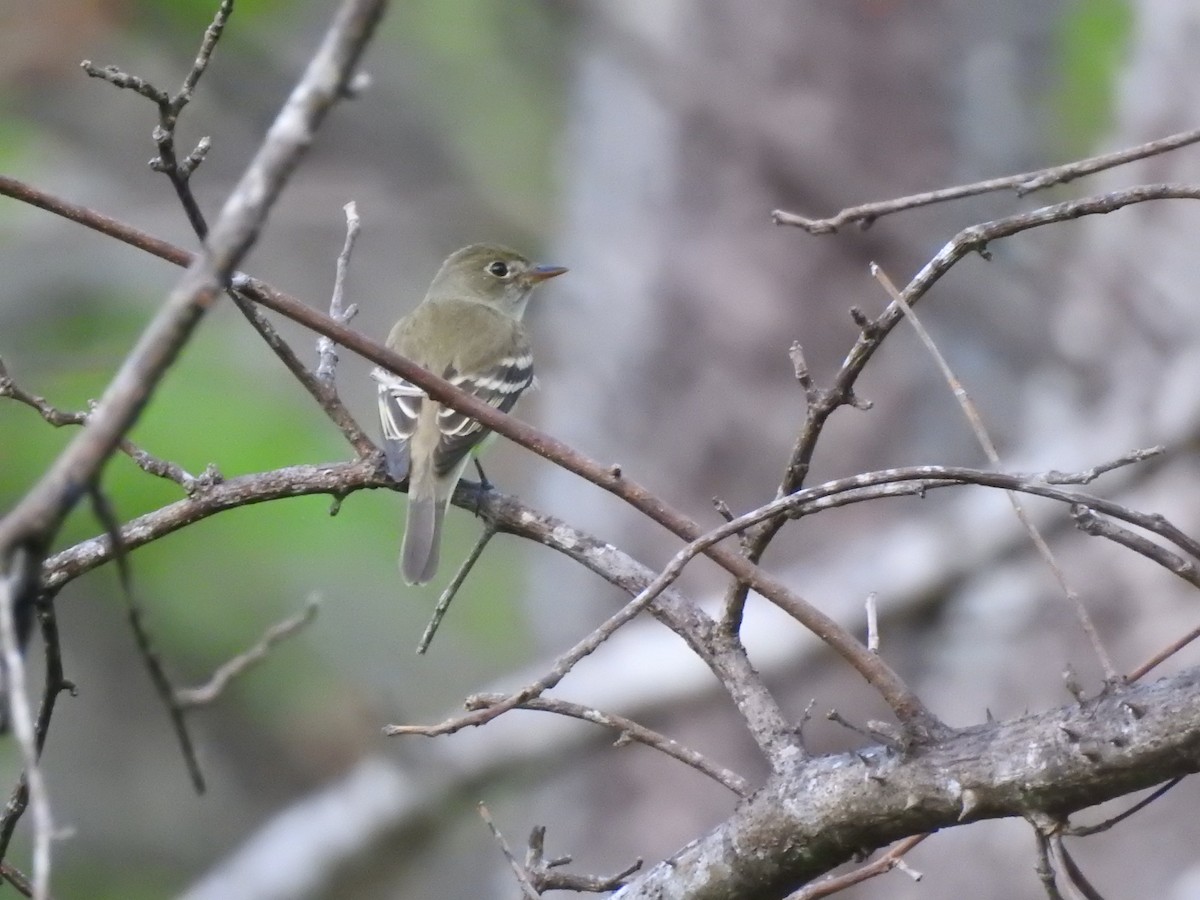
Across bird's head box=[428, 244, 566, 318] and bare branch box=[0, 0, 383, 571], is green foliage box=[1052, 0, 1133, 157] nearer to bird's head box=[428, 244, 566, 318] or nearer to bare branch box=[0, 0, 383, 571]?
bird's head box=[428, 244, 566, 318]

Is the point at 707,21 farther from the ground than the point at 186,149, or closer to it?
closer to it

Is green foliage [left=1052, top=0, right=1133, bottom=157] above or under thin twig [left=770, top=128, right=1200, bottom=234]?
above

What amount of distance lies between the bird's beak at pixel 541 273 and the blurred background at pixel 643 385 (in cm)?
91

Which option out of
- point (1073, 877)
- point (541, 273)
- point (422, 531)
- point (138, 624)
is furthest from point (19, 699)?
point (541, 273)

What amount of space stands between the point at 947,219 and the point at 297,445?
289 centimetres

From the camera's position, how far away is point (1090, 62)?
7758mm

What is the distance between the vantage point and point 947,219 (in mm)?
5734

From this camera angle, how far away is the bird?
146 inches

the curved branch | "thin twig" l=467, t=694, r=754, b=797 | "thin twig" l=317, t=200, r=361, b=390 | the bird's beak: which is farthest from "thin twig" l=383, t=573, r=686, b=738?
the bird's beak

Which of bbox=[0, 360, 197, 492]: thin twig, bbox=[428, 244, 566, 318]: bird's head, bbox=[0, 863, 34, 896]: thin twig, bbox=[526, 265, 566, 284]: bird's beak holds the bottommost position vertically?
bbox=[0, 863, 34, 896]: thin twig

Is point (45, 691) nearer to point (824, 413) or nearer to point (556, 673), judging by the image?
point (556, 673)

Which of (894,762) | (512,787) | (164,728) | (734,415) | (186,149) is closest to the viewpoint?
(894,762)

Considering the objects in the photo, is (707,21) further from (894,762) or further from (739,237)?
(894,762)

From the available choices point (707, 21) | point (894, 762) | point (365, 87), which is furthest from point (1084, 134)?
point (365, 87)
